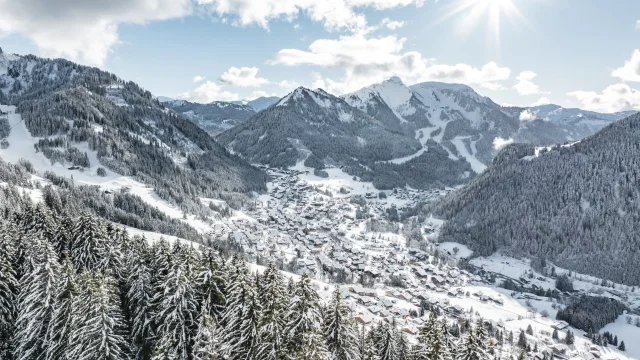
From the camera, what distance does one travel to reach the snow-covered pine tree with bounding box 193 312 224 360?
93.0ft

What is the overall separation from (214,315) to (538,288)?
16561cm

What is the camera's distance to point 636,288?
523 ft

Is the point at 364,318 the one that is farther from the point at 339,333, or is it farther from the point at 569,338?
the point at 569,338

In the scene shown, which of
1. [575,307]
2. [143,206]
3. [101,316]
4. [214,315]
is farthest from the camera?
[143,206]

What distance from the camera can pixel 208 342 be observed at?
94.8ft

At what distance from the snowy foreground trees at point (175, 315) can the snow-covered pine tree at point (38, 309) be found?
11 centimetres

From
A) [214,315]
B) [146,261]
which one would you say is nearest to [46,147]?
[146,261]

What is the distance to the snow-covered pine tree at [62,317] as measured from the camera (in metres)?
35.5

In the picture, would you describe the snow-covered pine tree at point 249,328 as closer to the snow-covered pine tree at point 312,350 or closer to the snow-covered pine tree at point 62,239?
the snow-covered pine tree at point 312,350

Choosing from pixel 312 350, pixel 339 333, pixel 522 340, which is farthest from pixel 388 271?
pixel 312 350

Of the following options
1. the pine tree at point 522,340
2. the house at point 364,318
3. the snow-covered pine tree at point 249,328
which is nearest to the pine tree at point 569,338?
the pine tree at point 522,340

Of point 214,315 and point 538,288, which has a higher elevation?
point 214,315

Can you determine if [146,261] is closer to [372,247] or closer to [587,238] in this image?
[372,247]

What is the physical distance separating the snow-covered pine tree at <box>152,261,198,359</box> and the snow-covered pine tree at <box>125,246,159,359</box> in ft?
12.6
